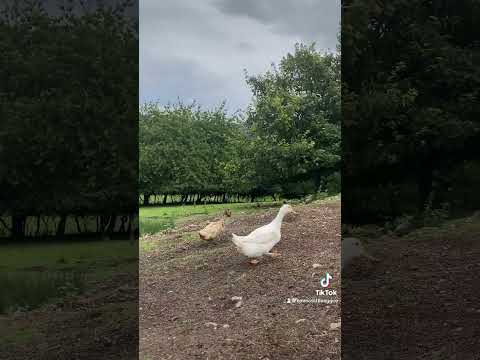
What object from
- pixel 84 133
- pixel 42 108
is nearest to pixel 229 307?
pixel 84 133

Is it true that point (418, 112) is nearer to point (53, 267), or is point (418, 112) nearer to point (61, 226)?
point (61, 226)

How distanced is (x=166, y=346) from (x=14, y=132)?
2.46 m

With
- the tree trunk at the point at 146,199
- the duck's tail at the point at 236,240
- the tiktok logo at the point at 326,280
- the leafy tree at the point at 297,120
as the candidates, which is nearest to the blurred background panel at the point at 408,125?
the leafy tree at the point at 297,120

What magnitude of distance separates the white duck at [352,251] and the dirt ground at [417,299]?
85mm

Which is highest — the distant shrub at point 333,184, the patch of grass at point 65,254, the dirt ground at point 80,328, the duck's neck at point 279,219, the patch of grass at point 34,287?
the distant shrub at point 333,184

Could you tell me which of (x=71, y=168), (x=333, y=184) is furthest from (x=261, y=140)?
(x=71, y=168)

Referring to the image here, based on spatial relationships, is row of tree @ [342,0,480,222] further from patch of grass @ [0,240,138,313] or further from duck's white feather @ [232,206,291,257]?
patch of grass @ [0,240,138,313]

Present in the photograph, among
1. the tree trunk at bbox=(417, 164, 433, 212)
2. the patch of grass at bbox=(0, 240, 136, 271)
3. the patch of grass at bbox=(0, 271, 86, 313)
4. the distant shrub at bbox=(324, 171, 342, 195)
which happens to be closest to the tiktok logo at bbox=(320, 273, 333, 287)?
the distant shrub at bbox=(324, 171, 342, 195)

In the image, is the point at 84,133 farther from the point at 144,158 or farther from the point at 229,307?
the point at 229,307

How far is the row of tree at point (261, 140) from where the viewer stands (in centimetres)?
488

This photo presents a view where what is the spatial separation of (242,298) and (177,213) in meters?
1.03

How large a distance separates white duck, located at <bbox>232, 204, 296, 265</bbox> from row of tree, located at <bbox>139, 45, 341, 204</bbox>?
0.36 m

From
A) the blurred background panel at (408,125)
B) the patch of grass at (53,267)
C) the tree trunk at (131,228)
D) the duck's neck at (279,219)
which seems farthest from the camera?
the blurred background panel at (408,125)

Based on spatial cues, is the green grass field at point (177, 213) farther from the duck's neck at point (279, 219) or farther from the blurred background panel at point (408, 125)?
the blurred background panel at point (408, 125)
